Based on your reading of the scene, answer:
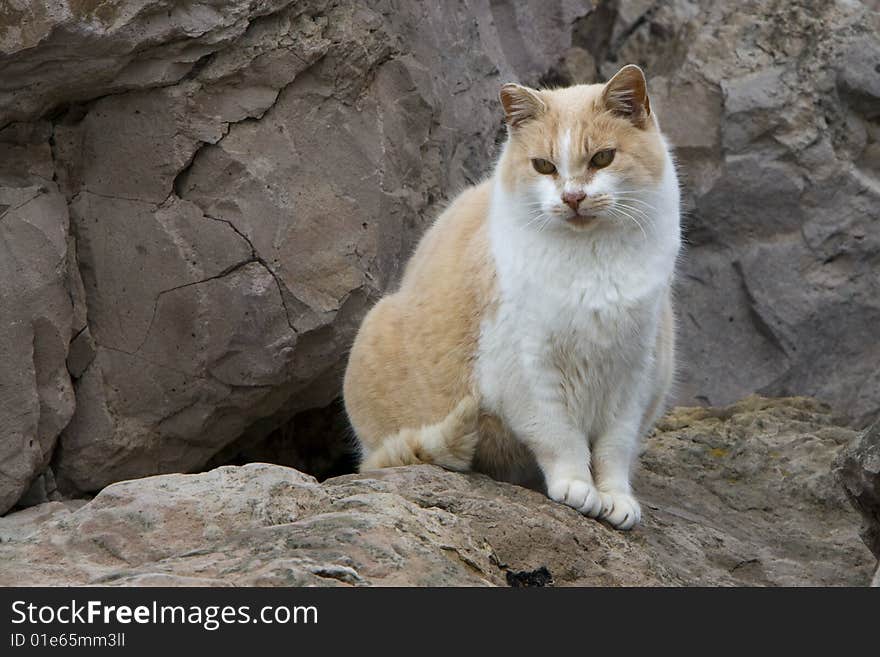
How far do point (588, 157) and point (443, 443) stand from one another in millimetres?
1060

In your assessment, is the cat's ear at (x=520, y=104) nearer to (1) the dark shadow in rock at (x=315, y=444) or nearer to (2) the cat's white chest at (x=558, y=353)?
(2) the cat's white chest at (x=558, y=353)

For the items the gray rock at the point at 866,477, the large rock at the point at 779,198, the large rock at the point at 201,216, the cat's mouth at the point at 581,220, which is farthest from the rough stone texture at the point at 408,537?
the large rock at the point at 779,198

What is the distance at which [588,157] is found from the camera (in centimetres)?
399

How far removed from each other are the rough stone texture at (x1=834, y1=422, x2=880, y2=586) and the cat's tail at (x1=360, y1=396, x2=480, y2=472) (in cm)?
121

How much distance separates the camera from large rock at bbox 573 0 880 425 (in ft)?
20.8

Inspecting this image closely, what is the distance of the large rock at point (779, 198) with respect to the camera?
6.35m

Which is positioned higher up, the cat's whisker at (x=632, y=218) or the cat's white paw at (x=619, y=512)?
the cat's whisker at (x=632, y=218)

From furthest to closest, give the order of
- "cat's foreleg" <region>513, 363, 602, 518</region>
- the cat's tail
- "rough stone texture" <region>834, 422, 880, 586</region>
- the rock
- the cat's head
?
the rock, the cat's tail, "cat's foreleg" <region>513, 363, 602, 518</region>, the cat's head, "rough stone texture" <region>834, 422, 880, 586</region>

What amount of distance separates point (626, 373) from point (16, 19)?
2505 millimetres

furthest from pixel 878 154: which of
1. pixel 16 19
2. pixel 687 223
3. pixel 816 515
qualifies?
pixel 16 19

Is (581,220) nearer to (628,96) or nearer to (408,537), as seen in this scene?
(628,96)

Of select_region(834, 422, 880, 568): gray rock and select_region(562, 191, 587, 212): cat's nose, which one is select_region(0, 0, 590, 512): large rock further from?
select_region(834, 422, 880, 568): gray rock

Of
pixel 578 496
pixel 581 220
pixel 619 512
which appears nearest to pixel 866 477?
pixel 619 512

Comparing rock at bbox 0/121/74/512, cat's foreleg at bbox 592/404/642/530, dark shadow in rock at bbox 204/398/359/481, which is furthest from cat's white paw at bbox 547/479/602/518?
dark shadow in rock at bbox 204/398/359/481
